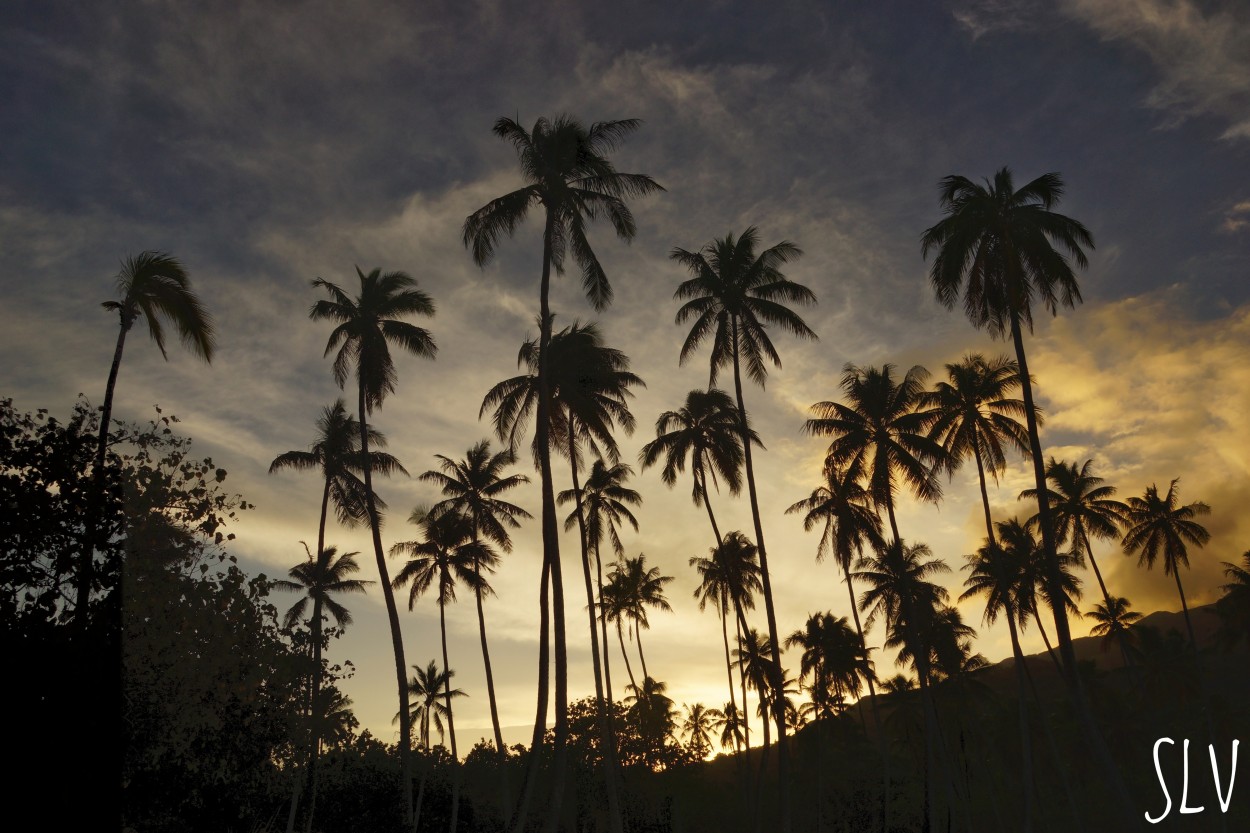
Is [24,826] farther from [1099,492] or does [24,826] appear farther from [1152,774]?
[1152,774]

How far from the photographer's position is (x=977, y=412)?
4084cm

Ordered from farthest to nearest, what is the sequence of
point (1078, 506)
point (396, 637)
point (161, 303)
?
1. point (1078, 506)
2. point (396, 637)
3. point (161, 303)

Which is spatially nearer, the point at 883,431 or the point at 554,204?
the point at 554,204

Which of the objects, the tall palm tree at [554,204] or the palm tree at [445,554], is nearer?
the tall palm tree at [554,204]

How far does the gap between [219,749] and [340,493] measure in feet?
83.9

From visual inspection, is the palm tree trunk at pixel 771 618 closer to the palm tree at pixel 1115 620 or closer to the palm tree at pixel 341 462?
the palm tree at pixel 341 462

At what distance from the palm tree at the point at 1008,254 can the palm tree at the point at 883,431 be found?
1006cm

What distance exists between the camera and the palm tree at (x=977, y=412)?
132 ft

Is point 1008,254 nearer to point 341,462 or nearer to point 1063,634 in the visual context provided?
point 1063,634

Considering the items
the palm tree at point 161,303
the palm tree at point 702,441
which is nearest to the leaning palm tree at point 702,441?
the palm tree at point 702,441

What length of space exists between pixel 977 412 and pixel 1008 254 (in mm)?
14098

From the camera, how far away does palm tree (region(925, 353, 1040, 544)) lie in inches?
1588

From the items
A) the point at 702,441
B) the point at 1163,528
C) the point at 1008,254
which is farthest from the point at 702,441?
the point at 1163,528

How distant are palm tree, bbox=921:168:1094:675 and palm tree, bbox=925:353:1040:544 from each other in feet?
38.6
